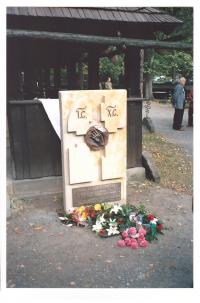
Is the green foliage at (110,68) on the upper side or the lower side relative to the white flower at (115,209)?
upper

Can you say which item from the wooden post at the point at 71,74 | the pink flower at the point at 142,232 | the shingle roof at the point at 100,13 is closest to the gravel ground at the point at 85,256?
the pink flower at the point at 142,232

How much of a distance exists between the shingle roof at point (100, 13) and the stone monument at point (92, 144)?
4.62 ft

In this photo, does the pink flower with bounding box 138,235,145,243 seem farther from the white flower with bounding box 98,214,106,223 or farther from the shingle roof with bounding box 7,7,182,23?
the shingle roof with bounding box 7,7,182,23

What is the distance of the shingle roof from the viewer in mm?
5590

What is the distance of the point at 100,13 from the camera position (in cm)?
609

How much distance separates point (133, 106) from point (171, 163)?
2278mm

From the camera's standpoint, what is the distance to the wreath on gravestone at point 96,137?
5.33 m

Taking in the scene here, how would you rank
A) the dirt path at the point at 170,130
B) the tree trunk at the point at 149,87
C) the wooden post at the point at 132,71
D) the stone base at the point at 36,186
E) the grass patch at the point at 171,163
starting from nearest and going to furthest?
the stone base at the point at 36,186 < the wooden post at the point at 132,71 < the grass patch at the point at 171,163 < the dirt path at the point at 170,130 < the tree trunk at the point at 149,87

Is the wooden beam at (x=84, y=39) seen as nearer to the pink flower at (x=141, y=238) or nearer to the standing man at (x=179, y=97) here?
the pink flower at (x=141, y=238)

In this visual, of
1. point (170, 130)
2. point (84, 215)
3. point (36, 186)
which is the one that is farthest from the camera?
point (170, 130)

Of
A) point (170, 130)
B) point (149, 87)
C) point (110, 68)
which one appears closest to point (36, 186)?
point (170, 130)

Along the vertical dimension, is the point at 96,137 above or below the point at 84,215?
above

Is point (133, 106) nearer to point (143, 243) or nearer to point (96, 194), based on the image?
point (96, 194)
